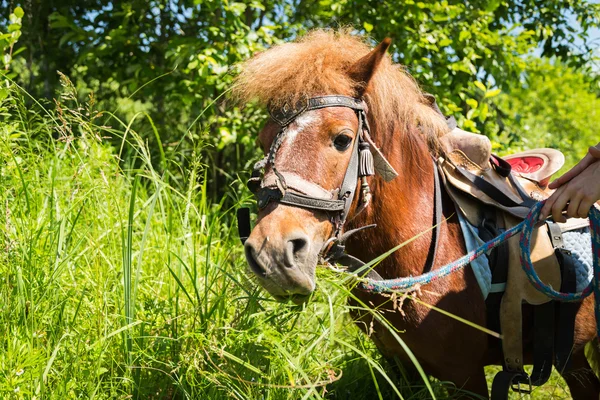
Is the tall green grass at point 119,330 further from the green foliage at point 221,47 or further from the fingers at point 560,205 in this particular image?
the green foliage at point 221,47

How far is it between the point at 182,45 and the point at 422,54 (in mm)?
2067

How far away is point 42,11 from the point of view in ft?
17.6

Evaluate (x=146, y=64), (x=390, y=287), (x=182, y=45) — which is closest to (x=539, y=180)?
(x=390, y=287)

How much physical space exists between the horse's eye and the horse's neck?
0.25 metres

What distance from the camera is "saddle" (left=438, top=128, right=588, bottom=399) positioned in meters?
2.37

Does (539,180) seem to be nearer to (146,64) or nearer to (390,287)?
(390,287)

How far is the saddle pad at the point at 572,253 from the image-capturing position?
7.63ft

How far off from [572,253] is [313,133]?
128 cm

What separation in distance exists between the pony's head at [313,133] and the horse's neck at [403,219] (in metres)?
0.08

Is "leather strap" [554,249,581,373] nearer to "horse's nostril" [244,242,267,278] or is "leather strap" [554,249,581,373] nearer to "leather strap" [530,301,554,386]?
"leather strap" [530,301,554,386]

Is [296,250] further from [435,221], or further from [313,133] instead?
[435,221]

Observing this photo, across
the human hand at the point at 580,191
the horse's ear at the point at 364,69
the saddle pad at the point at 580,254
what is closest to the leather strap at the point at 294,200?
the horse's ear at the point at 364,69

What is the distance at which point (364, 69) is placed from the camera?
7.42 ft

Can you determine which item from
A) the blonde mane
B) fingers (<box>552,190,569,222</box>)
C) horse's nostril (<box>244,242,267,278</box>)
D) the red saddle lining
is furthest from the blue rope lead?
the red saddle lining
